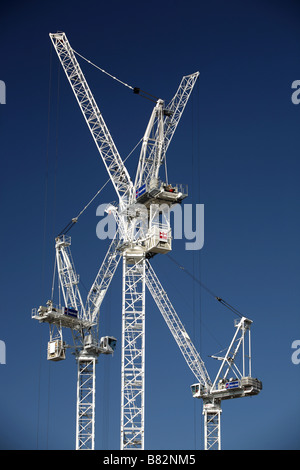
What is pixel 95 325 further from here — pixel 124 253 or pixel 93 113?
pixel 93 113

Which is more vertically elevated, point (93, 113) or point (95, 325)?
point (93, 113)

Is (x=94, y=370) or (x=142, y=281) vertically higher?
(x=142, y=281)

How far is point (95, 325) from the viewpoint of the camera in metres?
171

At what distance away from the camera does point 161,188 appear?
468ft

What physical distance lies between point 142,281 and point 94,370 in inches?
1028

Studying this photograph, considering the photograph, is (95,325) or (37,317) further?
(95,325)

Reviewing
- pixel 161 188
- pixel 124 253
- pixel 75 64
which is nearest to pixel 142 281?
pixel 124 253

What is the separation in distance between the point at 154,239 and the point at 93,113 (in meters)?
32.1
